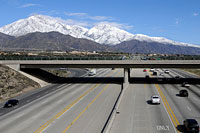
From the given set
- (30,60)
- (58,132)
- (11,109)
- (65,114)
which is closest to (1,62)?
(30,60)

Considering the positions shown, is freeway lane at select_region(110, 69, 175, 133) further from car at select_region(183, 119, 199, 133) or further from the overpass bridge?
the overpass bridge

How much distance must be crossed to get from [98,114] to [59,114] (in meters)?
7.06

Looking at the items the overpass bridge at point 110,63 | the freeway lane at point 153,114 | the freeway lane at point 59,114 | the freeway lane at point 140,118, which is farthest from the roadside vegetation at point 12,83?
the freeway lane at point 140,118

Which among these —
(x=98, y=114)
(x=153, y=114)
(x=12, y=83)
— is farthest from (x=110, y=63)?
(x=153, y=114)

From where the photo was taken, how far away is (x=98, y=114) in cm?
4031

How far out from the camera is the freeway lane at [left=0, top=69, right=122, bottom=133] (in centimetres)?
3400

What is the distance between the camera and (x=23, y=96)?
5762 cm

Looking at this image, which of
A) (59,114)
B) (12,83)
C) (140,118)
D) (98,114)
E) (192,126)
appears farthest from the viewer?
(12,83)

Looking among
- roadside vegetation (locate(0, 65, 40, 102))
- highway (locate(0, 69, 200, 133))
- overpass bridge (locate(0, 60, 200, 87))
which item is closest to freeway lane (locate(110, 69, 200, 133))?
highway (locate(0, 69, 200, 133))

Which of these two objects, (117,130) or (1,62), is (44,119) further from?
(1,62)

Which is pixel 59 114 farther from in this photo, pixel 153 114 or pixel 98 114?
pixel 153 114

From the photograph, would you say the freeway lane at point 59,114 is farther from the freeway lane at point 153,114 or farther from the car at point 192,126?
the car at point 192,126

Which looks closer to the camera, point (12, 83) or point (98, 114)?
point (98, 114)

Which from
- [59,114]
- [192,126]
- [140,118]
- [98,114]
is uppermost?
[192,126]
